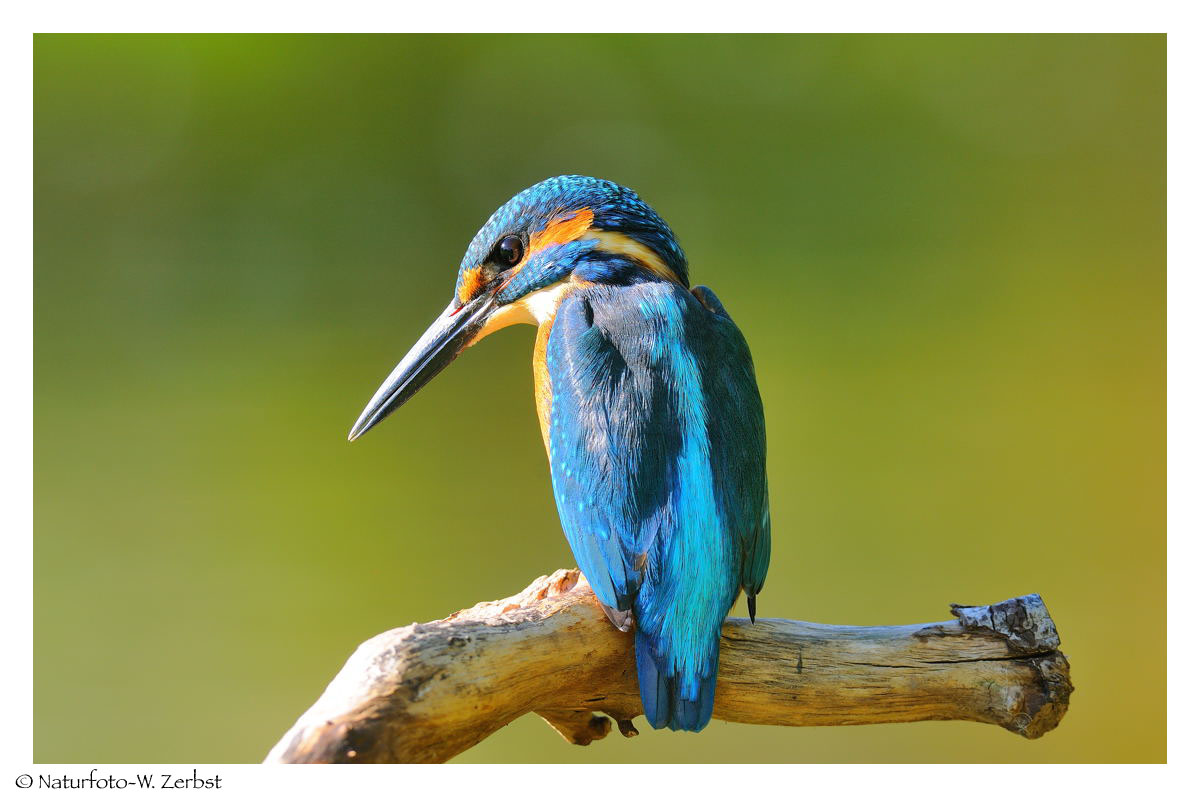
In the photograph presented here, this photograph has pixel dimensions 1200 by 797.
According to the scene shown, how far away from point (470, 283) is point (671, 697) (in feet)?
2.87

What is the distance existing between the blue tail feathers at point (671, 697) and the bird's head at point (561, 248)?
69cm

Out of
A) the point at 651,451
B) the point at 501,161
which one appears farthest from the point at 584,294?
the point at 501,161

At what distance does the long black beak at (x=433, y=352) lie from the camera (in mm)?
2029

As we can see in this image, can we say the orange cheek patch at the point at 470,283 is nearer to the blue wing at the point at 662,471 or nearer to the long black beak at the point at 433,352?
the long black beak at the point at 433,352

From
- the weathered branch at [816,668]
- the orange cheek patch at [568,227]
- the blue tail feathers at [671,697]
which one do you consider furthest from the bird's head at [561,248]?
the blue tail feathers at [671,697]

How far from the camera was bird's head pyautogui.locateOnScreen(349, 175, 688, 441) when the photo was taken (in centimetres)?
190

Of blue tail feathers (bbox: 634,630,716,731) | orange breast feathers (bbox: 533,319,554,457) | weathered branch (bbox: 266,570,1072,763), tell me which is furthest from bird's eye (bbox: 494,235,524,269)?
blue tail feathers (bbox: 634,630,716,731)

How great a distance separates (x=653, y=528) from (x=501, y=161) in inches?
147

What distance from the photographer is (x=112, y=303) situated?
5.01 meters

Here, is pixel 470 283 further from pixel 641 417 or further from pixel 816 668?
pixel 816 668

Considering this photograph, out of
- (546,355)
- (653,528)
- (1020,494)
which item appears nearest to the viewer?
(653,528)

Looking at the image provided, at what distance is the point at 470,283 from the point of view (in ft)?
6.58

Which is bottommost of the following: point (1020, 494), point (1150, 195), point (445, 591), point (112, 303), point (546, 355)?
point (445, 591)
